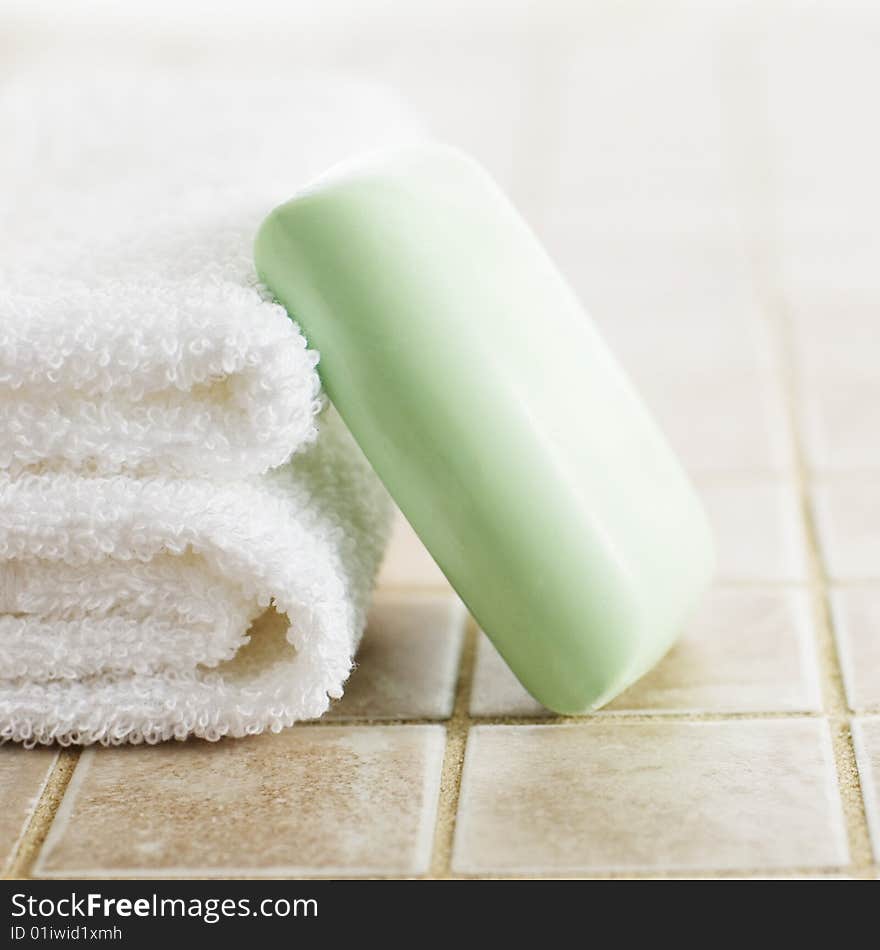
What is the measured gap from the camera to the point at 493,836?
0.56 metres

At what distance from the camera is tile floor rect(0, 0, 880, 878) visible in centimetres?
56

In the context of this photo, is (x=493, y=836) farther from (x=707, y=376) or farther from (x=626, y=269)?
(x=626, y=269)

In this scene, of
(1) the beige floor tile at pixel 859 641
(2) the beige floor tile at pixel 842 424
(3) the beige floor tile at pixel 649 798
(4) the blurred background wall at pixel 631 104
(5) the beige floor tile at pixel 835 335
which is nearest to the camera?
(3) the beige floor tile at pixel 649 798

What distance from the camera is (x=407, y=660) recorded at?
69 centimetres

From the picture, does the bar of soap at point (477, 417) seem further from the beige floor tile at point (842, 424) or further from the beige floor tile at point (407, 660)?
the beige floor tile at point (842, 424)

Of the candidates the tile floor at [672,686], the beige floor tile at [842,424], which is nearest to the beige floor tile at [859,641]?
the tile floor at [672,686]

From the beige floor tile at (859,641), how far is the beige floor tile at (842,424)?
145 mm

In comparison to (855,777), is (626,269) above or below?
below

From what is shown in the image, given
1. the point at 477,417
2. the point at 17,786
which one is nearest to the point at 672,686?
the point at 477,417

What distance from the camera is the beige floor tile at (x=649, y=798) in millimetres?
542

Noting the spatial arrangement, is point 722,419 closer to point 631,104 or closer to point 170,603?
point 170,603

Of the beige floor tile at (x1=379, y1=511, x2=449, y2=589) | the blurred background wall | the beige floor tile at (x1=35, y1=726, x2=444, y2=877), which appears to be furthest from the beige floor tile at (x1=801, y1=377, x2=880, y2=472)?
the beige floor tile at (x1=35, y1=726, x2=444, y2=877)
